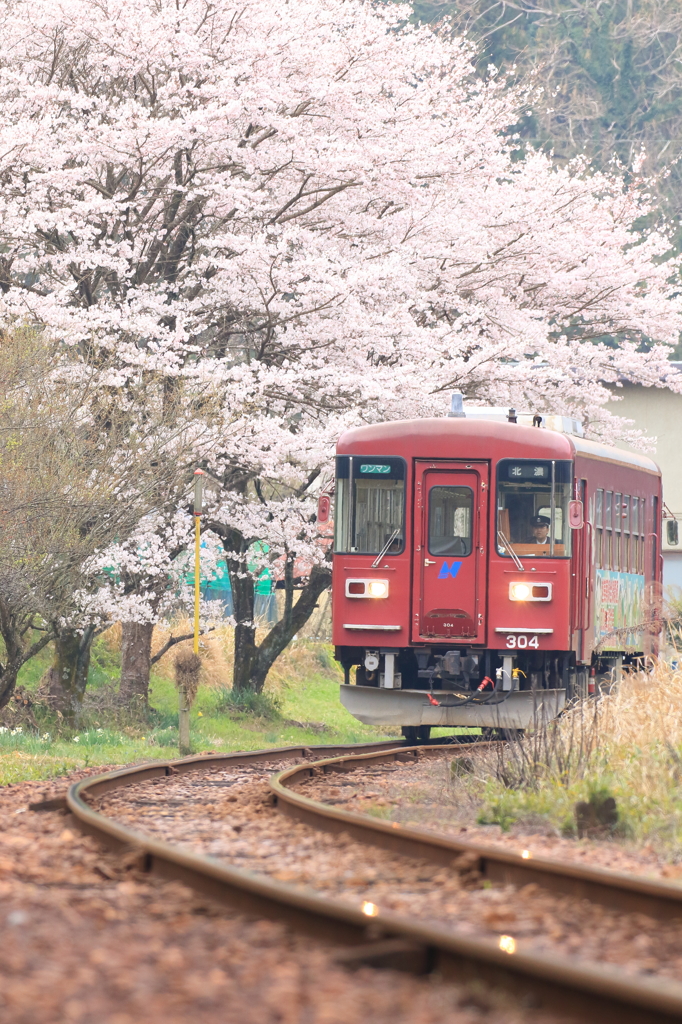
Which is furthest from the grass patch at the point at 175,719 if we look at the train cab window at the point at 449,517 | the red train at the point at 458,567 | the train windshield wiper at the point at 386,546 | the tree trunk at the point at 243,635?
the train cab window at the point at 449,517

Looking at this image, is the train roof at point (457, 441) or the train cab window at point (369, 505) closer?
the train roof at point (457, 441)

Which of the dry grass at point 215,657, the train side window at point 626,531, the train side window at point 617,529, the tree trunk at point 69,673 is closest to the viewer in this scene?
the train side window at point 617,529

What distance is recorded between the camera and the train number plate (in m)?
15.0

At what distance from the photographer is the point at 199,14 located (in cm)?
1972

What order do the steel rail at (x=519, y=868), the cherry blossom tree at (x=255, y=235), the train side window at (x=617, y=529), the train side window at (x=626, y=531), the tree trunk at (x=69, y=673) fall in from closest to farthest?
1. the steel rail at (x=519, y=868)
2. the train side window at (x=617, y=529)
3. the train side window at (x=626, y=531)
4. the cherry blossom tree at (x=255, y=235)
5. the tree trunk at (x=69, y=673)

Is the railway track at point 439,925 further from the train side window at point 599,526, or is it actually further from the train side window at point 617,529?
the train side window at point 617,529

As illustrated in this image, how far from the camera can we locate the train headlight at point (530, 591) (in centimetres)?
1500

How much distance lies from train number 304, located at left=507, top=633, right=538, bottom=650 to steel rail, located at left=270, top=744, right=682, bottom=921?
19.8 ft

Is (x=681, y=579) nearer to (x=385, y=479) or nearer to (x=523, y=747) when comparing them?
(x=385, y=479)

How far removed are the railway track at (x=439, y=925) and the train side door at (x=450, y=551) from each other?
581 cm

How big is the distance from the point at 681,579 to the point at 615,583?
2186 centimetres

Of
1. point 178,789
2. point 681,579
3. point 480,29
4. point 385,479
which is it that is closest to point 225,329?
point 385,479

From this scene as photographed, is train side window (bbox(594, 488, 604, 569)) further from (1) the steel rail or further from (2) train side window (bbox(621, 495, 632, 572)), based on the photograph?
(1) the steel rail

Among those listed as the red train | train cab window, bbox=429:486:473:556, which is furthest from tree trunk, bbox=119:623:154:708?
train cab window, bbox=429:486:473:556
